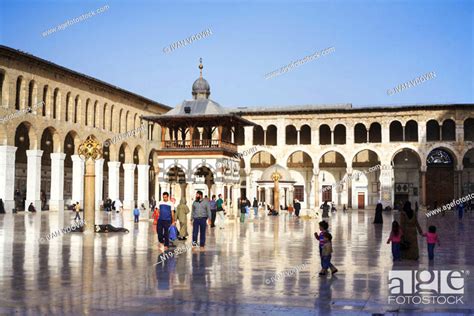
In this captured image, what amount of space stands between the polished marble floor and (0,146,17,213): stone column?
1926 cm

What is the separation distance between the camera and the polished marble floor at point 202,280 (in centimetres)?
668

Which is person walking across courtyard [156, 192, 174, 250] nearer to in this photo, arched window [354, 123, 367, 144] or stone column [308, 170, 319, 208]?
stone column [308, 170, 319, 208]

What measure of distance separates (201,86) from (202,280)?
24.6m

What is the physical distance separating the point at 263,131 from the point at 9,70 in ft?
82.9

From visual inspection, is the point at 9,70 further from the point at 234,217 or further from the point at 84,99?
the point at 234,217

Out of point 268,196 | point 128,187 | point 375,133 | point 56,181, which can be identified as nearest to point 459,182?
point 375,133

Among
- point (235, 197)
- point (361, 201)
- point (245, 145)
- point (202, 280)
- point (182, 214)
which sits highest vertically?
point (245, 145)

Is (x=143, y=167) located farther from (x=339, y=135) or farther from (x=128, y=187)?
(x=339, y=135)

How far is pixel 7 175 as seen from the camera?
32.9m

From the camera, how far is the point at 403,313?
6445mm

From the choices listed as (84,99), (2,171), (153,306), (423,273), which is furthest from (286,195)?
(153,306)

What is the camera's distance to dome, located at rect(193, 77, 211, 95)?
3272 cm

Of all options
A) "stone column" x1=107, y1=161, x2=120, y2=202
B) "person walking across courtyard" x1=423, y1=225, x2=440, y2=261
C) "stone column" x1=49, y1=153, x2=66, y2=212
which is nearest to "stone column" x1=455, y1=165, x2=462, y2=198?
"stone column" x1=107, y1=161, x2=120, y2=202

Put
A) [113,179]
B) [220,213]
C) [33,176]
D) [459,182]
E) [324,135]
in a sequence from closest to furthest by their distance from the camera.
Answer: [220,213], [33,176], [113,179], [459,182], [324,135]
